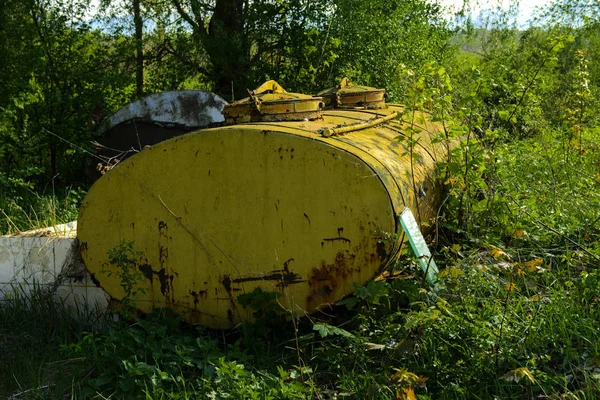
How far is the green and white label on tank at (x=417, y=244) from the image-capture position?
368 centimetres

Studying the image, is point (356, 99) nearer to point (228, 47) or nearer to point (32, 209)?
point (32, 209)

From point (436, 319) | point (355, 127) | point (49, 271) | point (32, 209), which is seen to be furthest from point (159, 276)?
point (32, 209)

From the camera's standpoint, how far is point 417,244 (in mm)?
3736

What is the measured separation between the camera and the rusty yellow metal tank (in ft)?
12.2

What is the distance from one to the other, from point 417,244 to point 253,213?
3.04 feet

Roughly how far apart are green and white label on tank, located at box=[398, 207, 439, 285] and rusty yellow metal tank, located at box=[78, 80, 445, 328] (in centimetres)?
6

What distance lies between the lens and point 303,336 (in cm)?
359

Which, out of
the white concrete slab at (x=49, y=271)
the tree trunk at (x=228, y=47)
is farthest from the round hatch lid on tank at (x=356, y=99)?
the tree trunk at (x=228, y=47)

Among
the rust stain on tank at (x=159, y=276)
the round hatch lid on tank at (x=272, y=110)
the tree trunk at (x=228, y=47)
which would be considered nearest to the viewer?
the rust stain on tank at (x=159, y=276)

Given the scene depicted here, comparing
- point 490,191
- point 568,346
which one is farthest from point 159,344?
point 490,191

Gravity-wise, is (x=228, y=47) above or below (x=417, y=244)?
above

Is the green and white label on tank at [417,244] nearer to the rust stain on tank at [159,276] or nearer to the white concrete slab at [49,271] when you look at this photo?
the rust stain on tank at [159,276]

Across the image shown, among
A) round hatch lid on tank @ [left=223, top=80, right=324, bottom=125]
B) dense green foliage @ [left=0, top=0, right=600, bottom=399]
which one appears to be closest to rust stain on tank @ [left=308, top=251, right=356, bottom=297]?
dense green foliage @ [left=0, top=0, right=600, bottom=399]

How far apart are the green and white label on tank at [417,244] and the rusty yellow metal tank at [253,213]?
2.2 inches
